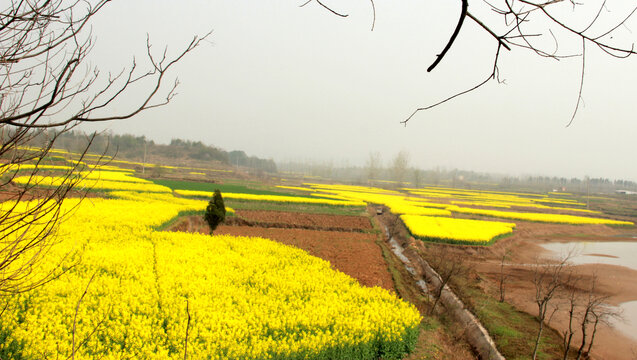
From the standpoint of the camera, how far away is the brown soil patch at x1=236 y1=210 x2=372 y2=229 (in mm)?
26922

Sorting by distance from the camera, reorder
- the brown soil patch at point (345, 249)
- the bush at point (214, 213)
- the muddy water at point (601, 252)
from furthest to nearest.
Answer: the muddy water at point (601, 252) → the bush at point (214, 213) → the brown soil patch at point (345, 249)

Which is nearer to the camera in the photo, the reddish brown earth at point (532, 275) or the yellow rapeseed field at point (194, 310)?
the yellow rapeseed field at point (194, 310)

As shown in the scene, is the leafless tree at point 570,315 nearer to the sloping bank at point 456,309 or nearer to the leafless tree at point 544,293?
the leafless tree at point 544,293

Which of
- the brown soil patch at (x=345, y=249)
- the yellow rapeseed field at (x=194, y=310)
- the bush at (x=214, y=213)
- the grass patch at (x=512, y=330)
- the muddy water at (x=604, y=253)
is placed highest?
the bush at (x=214, y=213)

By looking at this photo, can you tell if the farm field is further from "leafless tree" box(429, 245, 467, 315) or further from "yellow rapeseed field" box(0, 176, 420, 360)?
"leafless tree" box(429, 245, 467, 315)

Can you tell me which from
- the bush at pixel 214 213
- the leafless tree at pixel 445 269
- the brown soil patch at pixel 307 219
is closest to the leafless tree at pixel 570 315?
the leafless tree at pixel 445 269

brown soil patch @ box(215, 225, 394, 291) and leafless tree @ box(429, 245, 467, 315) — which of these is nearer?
leafless tree @ box(429, 245, 467, 315)

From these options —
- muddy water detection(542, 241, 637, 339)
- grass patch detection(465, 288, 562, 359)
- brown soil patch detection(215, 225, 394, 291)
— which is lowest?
muddy water detection(542, 241, 637, 339)

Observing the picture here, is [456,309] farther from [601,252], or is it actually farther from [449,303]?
[601,252]

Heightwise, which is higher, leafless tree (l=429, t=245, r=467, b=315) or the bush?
the bush

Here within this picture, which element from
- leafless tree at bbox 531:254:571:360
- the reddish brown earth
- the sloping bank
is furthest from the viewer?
the reddish brown earth

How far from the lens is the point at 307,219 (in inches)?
1126

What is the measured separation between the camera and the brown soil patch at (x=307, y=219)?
2692 centimetres

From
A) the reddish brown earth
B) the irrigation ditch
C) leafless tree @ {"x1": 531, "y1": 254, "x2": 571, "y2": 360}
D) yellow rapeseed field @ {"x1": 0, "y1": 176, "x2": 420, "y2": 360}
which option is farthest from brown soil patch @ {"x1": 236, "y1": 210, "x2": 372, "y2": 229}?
yellow rapeseed field @ {"x1": 0, "y1": 176, "x2": 420, "y2": 360}
